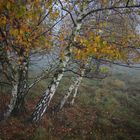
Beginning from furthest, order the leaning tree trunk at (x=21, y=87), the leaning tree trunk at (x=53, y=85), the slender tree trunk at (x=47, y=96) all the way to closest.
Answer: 1. the slender tree trunk at (x=47, y=96)
2. the leaning tree trunk at (x=21, y=87)
3. the leaning tree trunk at (x=53, y=85)

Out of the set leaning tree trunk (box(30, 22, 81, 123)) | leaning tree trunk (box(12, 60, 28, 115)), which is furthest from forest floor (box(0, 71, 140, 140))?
leaning tree trunk (box(30, 22, 81, 123))

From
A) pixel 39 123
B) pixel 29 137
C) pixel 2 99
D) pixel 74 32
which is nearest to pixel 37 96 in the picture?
pixel 2 99

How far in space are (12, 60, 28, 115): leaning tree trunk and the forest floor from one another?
1.24 feet

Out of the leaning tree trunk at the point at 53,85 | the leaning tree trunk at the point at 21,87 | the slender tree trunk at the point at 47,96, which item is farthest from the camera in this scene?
the slender tree trunk at the point at 47,96

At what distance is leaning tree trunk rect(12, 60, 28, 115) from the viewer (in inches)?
355

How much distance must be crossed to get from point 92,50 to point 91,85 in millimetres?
13372

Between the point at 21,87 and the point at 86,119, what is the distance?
459cm

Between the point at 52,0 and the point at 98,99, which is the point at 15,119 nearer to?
the point at 52,0

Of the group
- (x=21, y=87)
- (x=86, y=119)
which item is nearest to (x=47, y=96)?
(x=21, y=87)

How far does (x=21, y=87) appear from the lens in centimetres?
968

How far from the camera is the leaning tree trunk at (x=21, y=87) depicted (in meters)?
9.01

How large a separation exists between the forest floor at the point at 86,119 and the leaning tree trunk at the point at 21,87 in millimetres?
379

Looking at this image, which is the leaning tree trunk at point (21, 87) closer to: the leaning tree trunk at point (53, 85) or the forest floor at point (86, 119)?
the forest floor at point (86, 119)

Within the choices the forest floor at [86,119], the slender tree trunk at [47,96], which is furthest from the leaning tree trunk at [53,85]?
the forest floor at [86,119]
